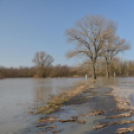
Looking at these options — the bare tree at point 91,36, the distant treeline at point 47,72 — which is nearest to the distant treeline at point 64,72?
the distant treeline at point 47,72

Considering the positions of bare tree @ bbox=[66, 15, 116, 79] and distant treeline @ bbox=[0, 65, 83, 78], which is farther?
distant treeline @ bbox=[0, 65, 83, 78]

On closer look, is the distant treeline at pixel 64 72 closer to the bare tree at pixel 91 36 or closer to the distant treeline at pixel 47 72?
the distant treeline at pixel 47 72

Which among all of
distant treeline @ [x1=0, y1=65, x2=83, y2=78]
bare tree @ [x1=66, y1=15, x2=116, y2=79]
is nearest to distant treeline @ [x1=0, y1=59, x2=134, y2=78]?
distant treeline @ [x1=0, y1=65, x2=83, y2=78]

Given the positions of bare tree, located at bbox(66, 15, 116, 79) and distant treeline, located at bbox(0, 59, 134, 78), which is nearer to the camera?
bare tree, located at bbox(66, 15, 116, 79)

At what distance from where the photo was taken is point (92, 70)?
89.6ft

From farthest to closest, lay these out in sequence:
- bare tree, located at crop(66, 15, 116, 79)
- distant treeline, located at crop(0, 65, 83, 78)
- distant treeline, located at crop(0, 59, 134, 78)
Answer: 1. distant treeline, located at crop(0, 65, 83, 78)
2. distant treeline, located at crop(0, 59, 134, 78)
3. bare tree, located at crop(66, 15, 116, 79)

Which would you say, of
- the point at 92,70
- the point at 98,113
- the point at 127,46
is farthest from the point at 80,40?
the point at 98,113

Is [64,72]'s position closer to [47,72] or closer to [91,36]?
[47,72]

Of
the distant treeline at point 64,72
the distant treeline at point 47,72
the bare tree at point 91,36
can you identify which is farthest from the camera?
the distant treeline at point 47,72

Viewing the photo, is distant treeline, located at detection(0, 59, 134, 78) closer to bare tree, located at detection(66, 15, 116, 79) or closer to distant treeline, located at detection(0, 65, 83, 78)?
distant treeline, located at detection(0, 65, 83, 78)

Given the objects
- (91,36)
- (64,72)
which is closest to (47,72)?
(64,72)

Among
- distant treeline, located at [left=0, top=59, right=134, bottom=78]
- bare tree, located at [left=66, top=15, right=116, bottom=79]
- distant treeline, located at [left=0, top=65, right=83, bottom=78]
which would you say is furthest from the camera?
distant treeline, located at [left=0, top=65, right=83, bottom=78]

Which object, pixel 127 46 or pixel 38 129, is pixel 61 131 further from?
pixel 127 46

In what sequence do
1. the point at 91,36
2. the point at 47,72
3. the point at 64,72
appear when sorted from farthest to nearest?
the point at 64,72, the point at 47,72, the point at 91,36
